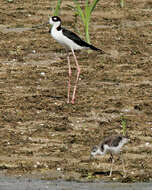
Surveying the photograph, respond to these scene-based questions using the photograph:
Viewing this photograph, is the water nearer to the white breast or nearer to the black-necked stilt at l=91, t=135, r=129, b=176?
the black-necked stilt at l=91, t=135, r=129, b=176

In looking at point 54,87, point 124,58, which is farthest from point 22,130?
point 124,58

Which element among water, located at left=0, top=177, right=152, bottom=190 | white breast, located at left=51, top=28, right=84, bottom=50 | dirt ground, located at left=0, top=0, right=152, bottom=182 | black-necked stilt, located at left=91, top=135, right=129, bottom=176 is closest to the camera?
water, located at left=0, top=177, right=152, bottom=190

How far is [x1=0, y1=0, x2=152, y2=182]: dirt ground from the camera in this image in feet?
28.3

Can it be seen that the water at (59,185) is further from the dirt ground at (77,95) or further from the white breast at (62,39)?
the white breast at (62,39)

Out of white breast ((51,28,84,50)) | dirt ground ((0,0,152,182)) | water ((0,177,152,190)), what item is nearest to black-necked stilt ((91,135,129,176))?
dirt ground ((0,0,152,182))

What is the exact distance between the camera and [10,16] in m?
15.4

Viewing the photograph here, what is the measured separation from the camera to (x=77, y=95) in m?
11.3

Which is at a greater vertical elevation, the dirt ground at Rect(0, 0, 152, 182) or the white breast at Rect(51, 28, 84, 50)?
Answer: the white breast at Rect(51, 28, 84, 50)

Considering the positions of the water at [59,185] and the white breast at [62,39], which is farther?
the white breast at [62,39]

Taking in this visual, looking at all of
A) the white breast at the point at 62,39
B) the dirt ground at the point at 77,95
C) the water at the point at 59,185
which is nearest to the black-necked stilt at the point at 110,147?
the dirt ground at the point at 77,95

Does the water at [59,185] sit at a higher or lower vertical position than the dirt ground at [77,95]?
higher

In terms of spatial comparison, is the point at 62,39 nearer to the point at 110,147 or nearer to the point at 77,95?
the point at 77,95

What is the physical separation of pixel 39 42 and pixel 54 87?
2401 mm

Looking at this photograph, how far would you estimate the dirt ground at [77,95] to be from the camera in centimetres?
864
